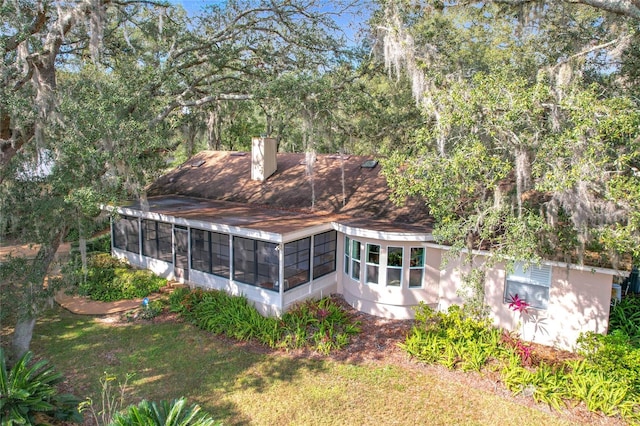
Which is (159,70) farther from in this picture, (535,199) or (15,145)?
(535,199)

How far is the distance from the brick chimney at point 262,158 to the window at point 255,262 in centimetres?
492

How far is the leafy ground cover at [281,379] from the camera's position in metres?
7.32

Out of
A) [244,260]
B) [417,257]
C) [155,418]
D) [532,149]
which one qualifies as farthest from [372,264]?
[155,418]

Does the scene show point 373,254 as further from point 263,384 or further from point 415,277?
point 263,384

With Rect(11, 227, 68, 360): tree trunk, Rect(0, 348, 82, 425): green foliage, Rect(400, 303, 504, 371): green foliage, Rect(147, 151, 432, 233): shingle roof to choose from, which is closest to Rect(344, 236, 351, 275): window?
Rect(147, 151, 432, 233): shingle roof

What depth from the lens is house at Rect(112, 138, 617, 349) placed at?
9.42 metres

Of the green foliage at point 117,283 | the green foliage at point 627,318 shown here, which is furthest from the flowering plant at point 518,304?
the green foliage at point 117,283

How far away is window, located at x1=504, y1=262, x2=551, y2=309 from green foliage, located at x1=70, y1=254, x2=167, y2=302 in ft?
33.2

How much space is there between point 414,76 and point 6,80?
8.98 m

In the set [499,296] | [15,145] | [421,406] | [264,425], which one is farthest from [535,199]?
[15,145]

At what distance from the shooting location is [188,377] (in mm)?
8406

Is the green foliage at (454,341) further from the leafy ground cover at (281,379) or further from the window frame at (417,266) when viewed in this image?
the window frame at (417,266)

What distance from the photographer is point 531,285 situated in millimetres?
9633

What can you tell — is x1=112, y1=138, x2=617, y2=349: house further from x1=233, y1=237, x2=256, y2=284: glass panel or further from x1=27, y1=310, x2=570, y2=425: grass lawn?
x1=27, y1=310, x2=570, y2=425: grass lawn
